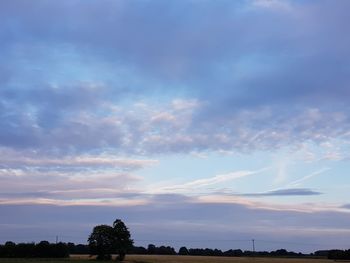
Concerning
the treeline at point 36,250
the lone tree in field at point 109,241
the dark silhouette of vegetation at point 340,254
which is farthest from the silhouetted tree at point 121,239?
the dark silhouette of vegetation at point 340,254

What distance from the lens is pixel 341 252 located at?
14312cm

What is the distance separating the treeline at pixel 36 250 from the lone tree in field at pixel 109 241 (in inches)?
504

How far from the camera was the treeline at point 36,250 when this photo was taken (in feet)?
435

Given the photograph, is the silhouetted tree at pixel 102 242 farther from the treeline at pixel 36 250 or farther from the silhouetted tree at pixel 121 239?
the treeline at pixel 36 250

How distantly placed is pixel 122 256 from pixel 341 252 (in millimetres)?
61258

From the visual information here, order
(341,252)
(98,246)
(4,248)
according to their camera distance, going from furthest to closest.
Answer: (341,252), (4,248), (98,246)

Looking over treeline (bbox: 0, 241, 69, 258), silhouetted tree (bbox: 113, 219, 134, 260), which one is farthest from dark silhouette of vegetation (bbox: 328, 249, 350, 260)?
treeline (bbox: 0, 241, 69, 258)

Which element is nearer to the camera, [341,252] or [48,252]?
[48,252]

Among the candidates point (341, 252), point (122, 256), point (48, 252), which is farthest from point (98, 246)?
point (341, 252)

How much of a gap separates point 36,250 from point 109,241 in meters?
23.1

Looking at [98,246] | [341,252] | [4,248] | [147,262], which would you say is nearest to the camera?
[147,262]

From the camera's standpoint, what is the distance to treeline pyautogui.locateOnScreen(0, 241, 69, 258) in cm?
13250

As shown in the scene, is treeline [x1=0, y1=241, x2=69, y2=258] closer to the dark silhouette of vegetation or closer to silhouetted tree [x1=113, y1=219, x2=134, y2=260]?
silhouetted tree [x1=113, y1=219, x2=134, y2=260]

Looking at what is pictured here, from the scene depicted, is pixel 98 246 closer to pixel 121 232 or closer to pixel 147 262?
pixel 121 232
